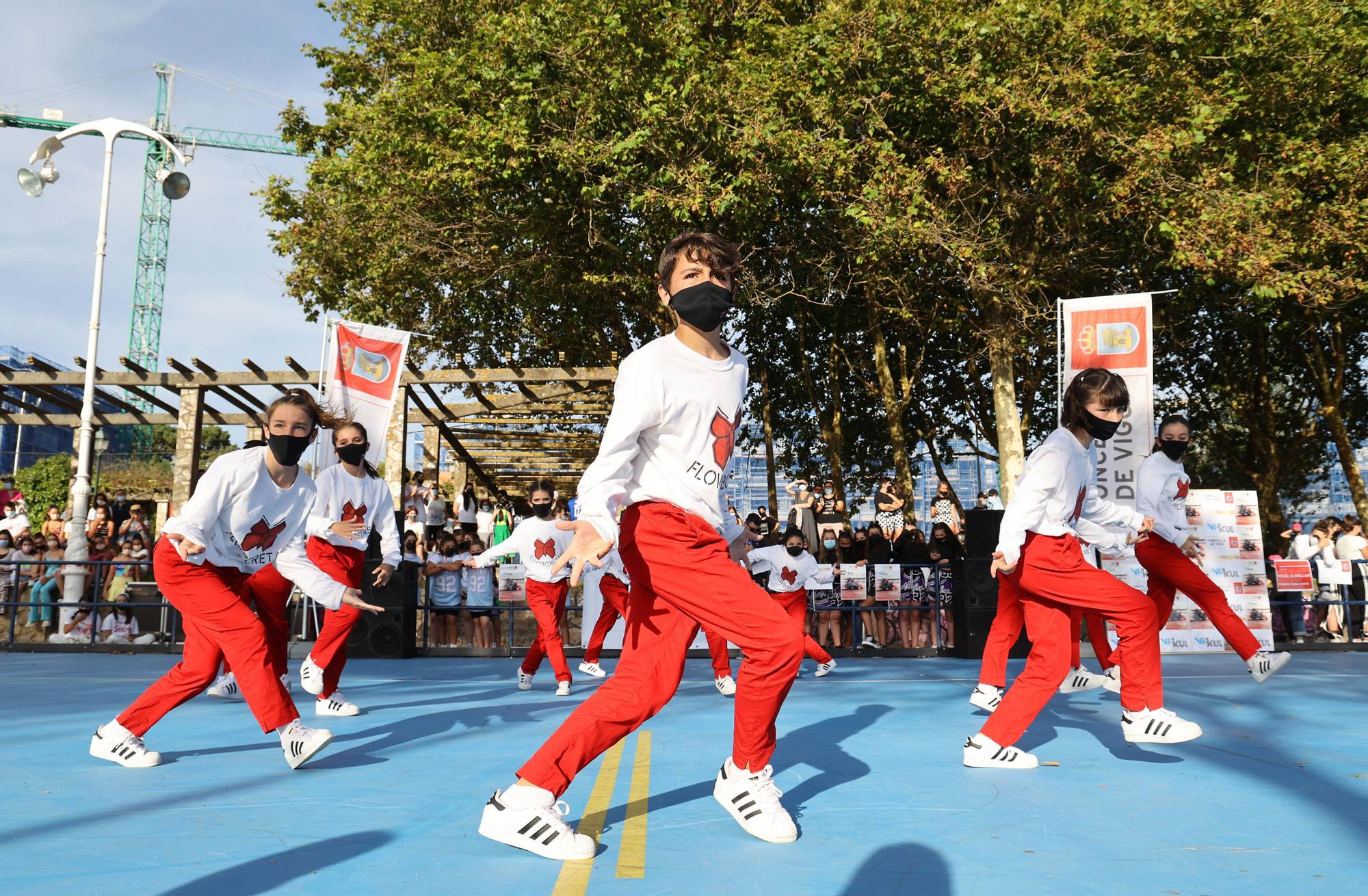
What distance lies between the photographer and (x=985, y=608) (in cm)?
1145

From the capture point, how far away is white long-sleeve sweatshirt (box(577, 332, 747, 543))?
3443mm

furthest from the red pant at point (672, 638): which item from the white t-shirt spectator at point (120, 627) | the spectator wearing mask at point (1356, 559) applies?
the spectator wearing mask at point (1356, 559)

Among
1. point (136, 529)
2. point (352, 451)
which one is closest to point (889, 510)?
point (352, 451)

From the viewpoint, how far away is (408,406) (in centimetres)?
1967

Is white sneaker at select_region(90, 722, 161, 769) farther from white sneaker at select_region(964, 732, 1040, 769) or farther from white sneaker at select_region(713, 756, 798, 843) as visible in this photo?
white sneaker at select_region(964, 732, 1040, 769)

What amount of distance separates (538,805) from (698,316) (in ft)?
5.97

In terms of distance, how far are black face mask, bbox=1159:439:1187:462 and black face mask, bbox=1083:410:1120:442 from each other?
2259 mm

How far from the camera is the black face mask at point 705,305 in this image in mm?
3598

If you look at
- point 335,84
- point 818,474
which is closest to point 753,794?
point 335,84

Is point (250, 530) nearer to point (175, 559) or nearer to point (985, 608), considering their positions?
point (175, 559)

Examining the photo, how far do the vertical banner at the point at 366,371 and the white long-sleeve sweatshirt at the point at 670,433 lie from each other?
836cm

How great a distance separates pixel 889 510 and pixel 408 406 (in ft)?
35.0

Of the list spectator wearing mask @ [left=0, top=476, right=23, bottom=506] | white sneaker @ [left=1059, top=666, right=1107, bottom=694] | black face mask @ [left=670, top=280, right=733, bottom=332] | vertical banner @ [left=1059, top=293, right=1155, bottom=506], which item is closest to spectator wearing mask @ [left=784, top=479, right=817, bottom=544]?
vertical banner @ [left=1059, top=293, right=1155, bottom=506]

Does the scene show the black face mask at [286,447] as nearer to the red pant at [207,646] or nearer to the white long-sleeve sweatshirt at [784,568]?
the red pant at [207,646]
